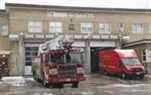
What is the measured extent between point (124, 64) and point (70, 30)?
471 inches

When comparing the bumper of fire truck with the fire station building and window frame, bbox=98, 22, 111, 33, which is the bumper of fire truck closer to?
the fire station building

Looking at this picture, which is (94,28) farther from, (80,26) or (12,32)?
(12,32)

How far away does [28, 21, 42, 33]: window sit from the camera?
4531 cm

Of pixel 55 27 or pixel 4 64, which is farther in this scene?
pixel 55 27

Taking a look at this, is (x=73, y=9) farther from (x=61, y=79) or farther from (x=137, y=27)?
(x=61, y=79)

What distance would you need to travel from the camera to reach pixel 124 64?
36250mm

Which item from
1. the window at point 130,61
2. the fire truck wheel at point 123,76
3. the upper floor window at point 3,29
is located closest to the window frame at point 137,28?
the window at point 130,61

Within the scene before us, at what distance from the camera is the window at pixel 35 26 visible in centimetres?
4531

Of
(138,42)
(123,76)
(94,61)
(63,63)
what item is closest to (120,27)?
(138,42)

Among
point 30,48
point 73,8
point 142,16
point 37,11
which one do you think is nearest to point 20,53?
point 30,48

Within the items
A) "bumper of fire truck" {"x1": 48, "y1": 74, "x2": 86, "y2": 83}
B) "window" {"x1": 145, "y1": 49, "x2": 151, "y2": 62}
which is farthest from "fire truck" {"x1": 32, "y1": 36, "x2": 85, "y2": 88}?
"window" {"x1": 145, "y1": 49, "x2": 151, "y2": 62}

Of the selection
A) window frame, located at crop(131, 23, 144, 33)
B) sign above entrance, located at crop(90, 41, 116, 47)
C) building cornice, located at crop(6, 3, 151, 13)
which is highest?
building cornice, located at crop(6, 3, 151, 13)

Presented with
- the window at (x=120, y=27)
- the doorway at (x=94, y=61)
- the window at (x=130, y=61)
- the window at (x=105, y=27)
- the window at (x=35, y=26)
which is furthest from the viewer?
the doorway at (x=94, y=61)

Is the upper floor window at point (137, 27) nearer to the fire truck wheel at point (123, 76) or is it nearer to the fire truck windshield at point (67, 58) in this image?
the fire truck wheel at point (123, 76)
